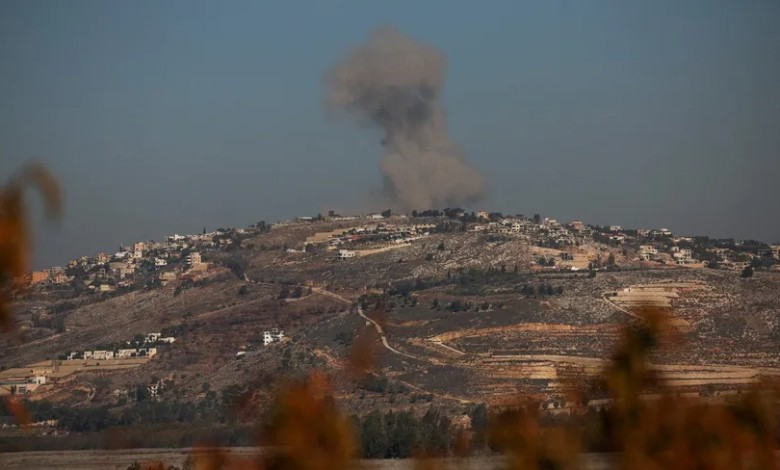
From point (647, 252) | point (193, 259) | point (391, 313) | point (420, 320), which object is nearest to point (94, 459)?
point (391, 313)

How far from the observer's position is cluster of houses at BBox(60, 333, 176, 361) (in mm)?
68250

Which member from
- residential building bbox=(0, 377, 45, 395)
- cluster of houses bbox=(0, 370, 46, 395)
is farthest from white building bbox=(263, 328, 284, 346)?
residential building bbox=(0, 377, 45, 395)

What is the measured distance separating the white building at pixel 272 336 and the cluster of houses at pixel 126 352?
6180 mm

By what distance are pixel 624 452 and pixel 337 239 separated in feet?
299

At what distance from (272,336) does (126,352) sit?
872cm

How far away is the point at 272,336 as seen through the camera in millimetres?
66812

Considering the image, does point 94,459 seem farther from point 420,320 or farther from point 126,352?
point 126,352

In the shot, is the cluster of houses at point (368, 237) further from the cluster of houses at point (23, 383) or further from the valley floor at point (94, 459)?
the valley floor at point (94, 459)

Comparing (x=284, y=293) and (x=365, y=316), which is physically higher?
(x=284, y=293)

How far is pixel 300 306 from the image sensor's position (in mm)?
74688

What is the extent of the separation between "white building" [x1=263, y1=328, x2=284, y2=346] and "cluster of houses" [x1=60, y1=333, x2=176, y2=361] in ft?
20.3

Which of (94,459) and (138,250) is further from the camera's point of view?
(138,250)

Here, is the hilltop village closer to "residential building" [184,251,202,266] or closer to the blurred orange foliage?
"residential building" [184,251,202,266]

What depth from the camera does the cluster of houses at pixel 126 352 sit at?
68.2 meters
